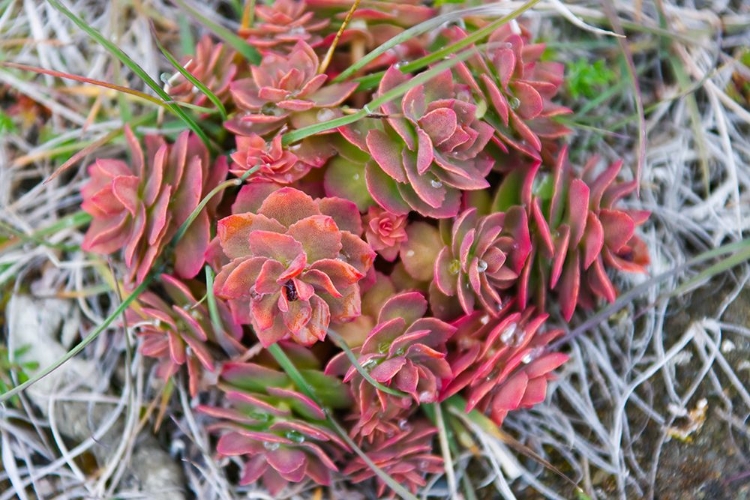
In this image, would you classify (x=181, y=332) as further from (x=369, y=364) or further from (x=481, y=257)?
(x=481, y=257)

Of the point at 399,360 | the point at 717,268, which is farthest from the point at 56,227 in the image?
the point at 717,268

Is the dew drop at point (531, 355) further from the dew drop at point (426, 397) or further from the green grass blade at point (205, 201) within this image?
the green grass blade at point (205, 201)

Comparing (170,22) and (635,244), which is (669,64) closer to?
(635,244)

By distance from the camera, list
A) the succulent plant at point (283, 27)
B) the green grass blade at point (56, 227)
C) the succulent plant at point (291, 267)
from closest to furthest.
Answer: the succulent plant at point (291, 267) < the succulent plant at point (283, 27) < the green grass blade at point (56, 227)

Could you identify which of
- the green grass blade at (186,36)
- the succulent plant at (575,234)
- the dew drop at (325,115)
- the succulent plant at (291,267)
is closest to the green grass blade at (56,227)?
the green grass blade at (186,36)

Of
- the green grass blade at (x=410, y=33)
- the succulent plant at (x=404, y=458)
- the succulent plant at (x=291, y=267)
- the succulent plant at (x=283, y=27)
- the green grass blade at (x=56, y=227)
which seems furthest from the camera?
the green grass blade at (x=56, y=227)

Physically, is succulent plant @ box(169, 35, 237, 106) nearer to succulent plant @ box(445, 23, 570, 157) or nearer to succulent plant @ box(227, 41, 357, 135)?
succulent plant @ box(227, 41, 357, 135)
